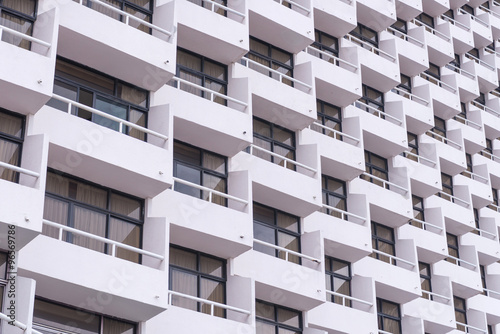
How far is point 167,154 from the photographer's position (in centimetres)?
3116

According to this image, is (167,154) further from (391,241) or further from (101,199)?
(391,241)

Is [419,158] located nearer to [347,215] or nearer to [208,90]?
[347,215]

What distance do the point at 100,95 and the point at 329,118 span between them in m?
12.7

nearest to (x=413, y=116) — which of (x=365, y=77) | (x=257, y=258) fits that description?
(x=365, y=77)

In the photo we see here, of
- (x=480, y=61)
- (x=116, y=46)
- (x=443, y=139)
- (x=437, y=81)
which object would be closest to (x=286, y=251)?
(x=116, y=46)

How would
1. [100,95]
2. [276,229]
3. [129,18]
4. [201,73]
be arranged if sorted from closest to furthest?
1. [100,95]
2. [129,18]
3. [201,73]
4. [276,229]

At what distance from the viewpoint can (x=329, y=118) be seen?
41.7m

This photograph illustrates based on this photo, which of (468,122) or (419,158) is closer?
(419,158)

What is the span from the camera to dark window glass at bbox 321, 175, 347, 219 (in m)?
39.7

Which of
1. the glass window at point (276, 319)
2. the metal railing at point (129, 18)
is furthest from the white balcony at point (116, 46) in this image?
the glass window at point (276, 319)

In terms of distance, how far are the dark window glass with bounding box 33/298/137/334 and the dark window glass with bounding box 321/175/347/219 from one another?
12537 millimetres

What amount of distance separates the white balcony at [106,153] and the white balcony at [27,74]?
0.89 m

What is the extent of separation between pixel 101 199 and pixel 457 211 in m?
21.2

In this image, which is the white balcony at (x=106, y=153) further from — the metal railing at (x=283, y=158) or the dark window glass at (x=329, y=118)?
the dark window glass at (x=329, y=118)
